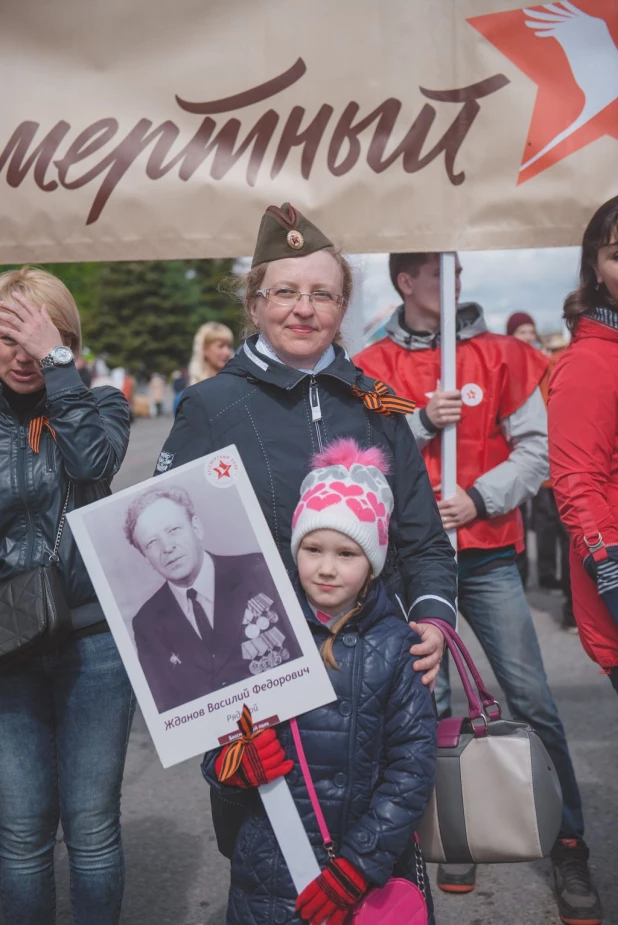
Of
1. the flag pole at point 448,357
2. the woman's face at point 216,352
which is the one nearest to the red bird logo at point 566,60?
the flag pole at point 448,357

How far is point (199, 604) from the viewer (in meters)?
2.16

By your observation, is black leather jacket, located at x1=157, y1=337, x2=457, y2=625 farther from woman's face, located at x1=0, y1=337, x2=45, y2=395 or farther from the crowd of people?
woman's face, located at x1=0, y1=337, x2=45, y2=395

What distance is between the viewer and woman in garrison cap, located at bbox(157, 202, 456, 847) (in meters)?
2.38

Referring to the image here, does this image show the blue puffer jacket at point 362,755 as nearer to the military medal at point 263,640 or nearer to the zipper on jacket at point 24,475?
the military medal at point 263,640

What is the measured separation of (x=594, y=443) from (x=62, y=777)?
1.73 meters

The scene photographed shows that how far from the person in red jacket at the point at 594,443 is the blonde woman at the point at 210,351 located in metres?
4.18

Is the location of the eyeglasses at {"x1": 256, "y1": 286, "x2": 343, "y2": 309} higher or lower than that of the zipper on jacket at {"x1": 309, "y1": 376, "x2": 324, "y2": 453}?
higher

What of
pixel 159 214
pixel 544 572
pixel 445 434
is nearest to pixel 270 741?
pixel 445 434

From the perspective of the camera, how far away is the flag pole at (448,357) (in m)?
3.37

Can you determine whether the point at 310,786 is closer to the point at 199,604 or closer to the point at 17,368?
the point at 199,604

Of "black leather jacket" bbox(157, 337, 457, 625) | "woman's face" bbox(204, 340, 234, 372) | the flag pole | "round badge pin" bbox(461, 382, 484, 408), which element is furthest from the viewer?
"woman's face" bbox(204, 340, 234, 372)

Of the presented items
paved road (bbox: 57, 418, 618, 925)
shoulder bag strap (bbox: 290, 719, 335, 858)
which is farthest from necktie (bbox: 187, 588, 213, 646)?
paved road (bbox: 57, 418, 618, 925)

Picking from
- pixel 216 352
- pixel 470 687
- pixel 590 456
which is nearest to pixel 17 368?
pixel 470 687

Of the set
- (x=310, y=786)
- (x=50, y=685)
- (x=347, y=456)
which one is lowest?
(x=310, y=786)
